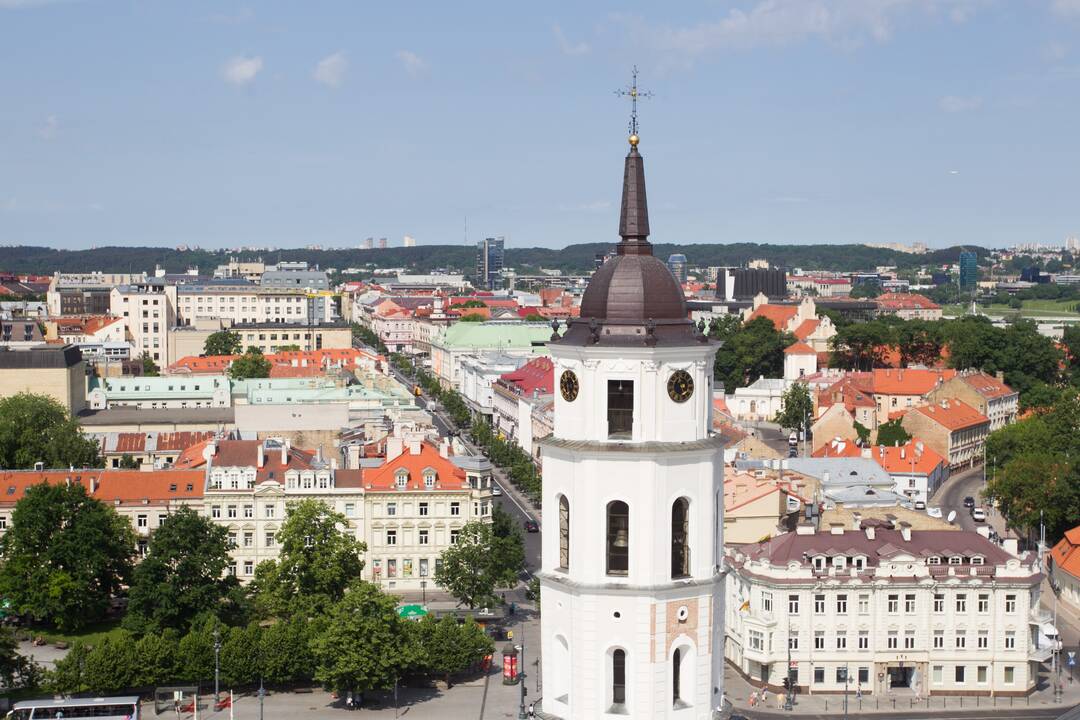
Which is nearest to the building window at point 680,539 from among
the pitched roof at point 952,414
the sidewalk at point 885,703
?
the sidewalk at point 885,703

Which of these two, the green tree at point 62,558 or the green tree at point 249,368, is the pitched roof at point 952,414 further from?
the green tree at point 62,558

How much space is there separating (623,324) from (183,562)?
51.3m

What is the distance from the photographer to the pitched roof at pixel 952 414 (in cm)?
13375

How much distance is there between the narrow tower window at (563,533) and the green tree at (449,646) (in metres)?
42.8

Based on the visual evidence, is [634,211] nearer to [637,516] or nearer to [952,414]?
[637,516]

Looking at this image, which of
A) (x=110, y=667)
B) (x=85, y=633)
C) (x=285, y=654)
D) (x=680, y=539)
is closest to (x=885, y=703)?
(x=285, y=654)

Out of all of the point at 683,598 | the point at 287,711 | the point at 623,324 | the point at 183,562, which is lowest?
the point at 287,711

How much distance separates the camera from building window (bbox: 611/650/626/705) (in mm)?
27688

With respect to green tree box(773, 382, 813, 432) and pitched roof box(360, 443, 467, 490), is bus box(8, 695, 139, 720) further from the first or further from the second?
green tree box(773, 382, 813, 432)

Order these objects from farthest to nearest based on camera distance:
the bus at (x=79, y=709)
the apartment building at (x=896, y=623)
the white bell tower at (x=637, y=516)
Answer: the apartment building at (x=896, y=623) < the bus at (x=79, y=709) < the white bell tower at (x=637, y=516)

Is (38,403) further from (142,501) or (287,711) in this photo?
(287,711)

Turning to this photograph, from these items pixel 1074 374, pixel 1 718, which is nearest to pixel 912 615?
pixel 1 718

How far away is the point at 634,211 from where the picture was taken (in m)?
28.8

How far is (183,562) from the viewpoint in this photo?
74.0 metres
